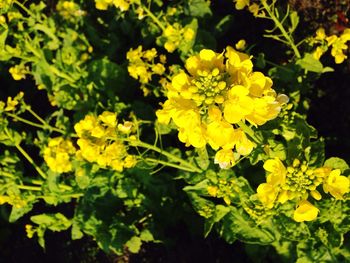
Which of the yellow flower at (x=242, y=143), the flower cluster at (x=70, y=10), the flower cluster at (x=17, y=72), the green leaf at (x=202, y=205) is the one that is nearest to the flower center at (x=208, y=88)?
the yellow flower at (x=242, y=143)

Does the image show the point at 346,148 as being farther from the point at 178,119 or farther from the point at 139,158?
the point at 178,119

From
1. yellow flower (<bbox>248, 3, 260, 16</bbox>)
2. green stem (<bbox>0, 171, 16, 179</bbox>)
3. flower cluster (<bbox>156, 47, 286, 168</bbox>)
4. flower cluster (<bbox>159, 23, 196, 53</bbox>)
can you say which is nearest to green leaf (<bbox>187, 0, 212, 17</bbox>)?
flower cluster (<bbox>159, 23, 196, 53</bbox>)

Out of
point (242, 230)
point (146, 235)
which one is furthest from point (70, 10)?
point (242, 230)

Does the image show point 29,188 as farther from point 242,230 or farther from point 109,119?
point 242,230

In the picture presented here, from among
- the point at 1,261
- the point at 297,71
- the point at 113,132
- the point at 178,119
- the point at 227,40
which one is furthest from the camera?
the point at 1,261

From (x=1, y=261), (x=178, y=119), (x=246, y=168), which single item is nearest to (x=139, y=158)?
(x=246, y=168)
